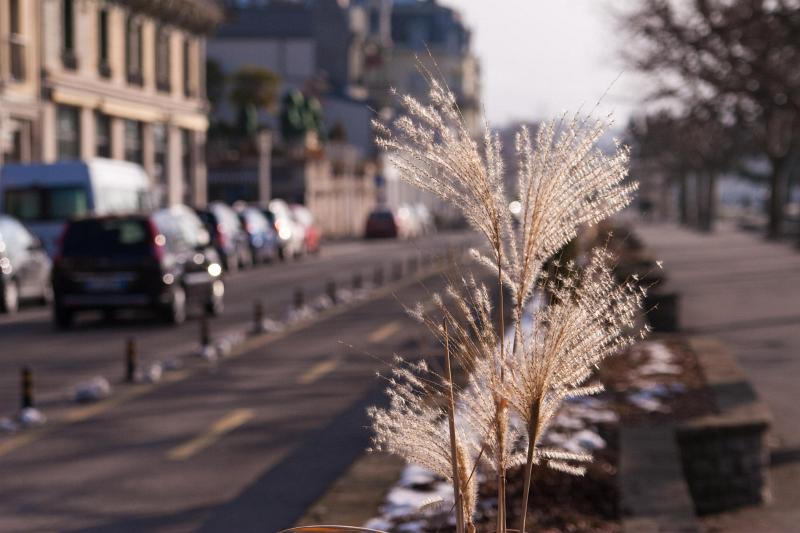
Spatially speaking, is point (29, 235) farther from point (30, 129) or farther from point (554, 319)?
point (554, 319)

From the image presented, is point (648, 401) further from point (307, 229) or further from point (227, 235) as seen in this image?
point (307, 229)

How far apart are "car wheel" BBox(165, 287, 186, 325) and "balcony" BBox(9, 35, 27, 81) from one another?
19805 mm

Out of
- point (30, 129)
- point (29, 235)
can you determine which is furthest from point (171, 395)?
point (30, 129)

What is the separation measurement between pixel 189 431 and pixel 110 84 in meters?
38.3

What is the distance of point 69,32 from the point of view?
45.3m

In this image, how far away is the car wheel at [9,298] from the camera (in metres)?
25.3

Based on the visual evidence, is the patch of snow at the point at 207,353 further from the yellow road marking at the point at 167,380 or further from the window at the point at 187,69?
the window at the point at 187,69

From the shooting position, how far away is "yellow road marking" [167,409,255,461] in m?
10.7

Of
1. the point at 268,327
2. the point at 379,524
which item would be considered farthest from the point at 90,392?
the point at 268,327

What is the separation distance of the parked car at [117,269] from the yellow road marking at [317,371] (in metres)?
5.21

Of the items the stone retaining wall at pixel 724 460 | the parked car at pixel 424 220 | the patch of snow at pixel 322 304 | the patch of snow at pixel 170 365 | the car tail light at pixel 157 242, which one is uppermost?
the car tail light at pixel 157 242

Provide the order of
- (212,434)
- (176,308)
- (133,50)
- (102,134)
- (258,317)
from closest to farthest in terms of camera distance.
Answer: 1. (212,434)
2. (258,317)
3. (176,308)
4. (102,134)
5. (133,50)

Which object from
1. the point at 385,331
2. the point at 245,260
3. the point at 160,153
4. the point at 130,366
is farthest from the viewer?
the point at 160,153

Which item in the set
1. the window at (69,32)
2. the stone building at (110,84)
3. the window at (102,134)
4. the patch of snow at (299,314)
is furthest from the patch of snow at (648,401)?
the window at (102,134)
